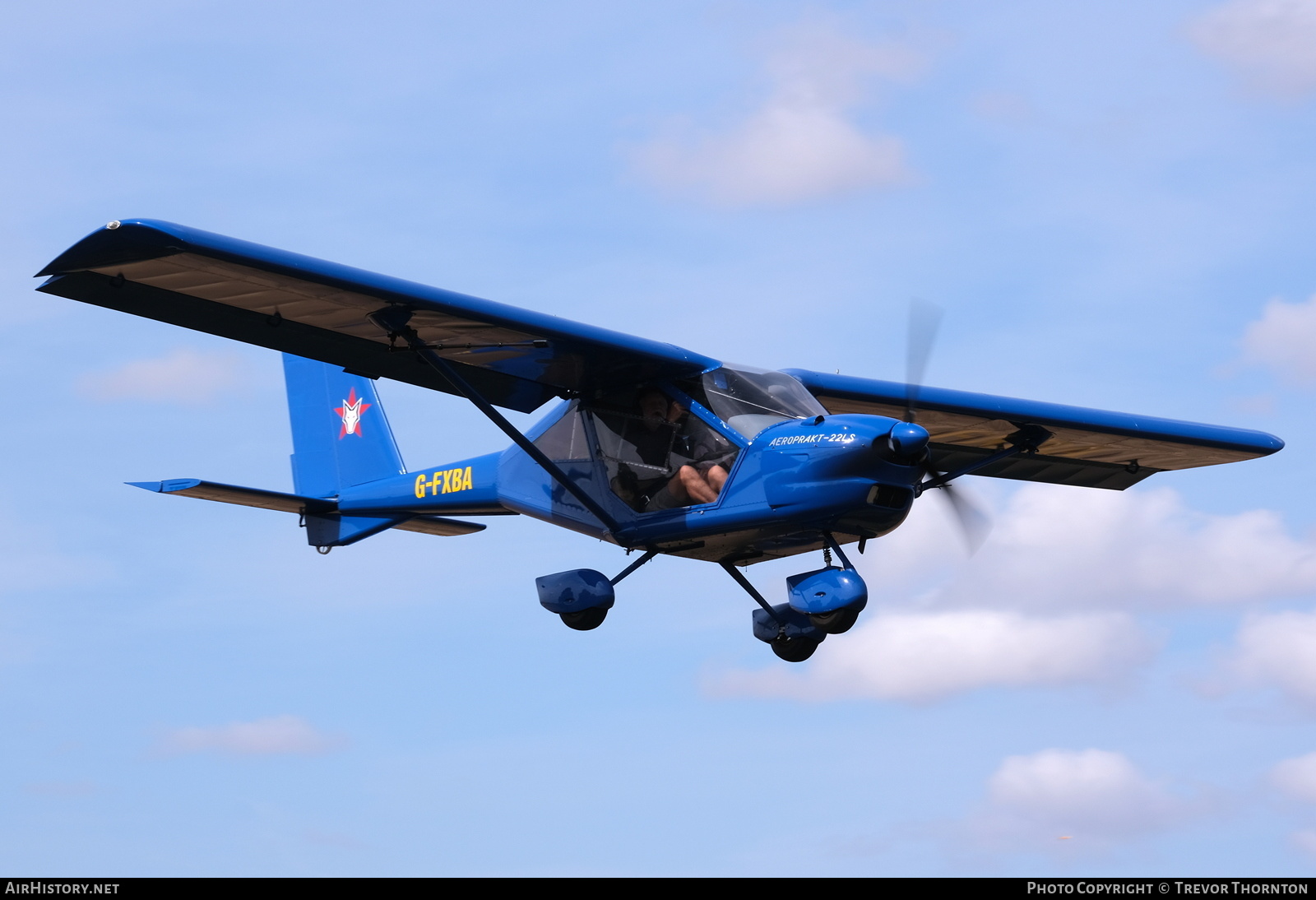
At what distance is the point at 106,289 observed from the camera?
14.3 meters

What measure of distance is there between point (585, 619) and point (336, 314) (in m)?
3.57

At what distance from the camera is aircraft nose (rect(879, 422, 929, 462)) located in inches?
Answer: 554

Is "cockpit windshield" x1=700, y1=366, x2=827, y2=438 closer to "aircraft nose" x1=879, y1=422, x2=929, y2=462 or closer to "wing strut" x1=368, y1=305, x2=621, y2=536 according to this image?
"aircraft nose" x1=879, y1=422, x2=929, y2=462

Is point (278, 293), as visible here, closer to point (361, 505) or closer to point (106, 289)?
point (106, 289)

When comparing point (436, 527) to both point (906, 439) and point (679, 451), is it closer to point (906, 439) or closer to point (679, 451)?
point (679, 451)

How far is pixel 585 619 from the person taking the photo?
15.9 meters

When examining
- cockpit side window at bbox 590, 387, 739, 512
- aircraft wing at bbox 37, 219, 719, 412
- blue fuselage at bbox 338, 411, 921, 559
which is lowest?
blue fuselage at bbox 338, 411, 921, 559

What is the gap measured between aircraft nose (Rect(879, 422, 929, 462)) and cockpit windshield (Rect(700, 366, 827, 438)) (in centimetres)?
102

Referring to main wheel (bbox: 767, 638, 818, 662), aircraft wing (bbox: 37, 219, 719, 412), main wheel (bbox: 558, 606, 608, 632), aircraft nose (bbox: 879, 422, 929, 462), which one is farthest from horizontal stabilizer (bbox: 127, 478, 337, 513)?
aircraft nose (bbox: 879, 422, 929, 462)

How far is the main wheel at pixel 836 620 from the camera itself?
1459cm

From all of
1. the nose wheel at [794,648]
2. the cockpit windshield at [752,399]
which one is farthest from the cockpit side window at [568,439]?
the nose wheel at [794,648]

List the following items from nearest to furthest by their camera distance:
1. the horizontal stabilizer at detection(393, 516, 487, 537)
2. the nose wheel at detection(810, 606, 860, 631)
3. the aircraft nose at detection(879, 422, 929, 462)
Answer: the aircraft nose at detection(879, 422, 929, 462), the nose wheel at detection(810, 606, 860, 631), the horizontal stabilizer at detection(393, 516, 487, 537)
